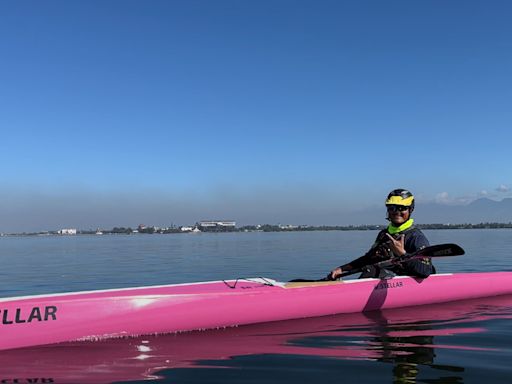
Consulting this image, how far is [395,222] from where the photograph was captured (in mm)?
8414

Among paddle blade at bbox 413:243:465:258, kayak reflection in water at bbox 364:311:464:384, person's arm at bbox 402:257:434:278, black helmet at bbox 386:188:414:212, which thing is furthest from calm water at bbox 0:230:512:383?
black helmet at bbox 386:188:414:212

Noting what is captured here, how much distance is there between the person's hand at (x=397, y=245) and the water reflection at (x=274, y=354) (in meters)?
1.31

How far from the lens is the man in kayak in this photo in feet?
26.9

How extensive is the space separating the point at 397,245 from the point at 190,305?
3830mm

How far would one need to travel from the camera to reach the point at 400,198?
8.32m

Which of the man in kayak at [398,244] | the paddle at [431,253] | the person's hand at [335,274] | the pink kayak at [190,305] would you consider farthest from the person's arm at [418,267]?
the person's hand at [335,274]

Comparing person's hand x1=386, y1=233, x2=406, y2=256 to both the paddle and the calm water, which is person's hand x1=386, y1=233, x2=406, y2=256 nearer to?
the paddle

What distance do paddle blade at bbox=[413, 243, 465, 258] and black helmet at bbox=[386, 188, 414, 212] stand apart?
88cm

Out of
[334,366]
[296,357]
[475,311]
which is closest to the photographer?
[334,366]

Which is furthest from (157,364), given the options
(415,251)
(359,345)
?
(415,251)

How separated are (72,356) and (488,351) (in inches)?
184

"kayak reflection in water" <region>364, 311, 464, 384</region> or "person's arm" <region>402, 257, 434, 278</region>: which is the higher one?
"person's arm" <region>402, 257, 434, 278</region>

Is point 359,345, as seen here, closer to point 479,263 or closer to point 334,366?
point 334,366

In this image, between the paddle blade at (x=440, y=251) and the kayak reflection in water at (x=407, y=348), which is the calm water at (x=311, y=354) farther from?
the paddle blade at (x=440, y=251)
